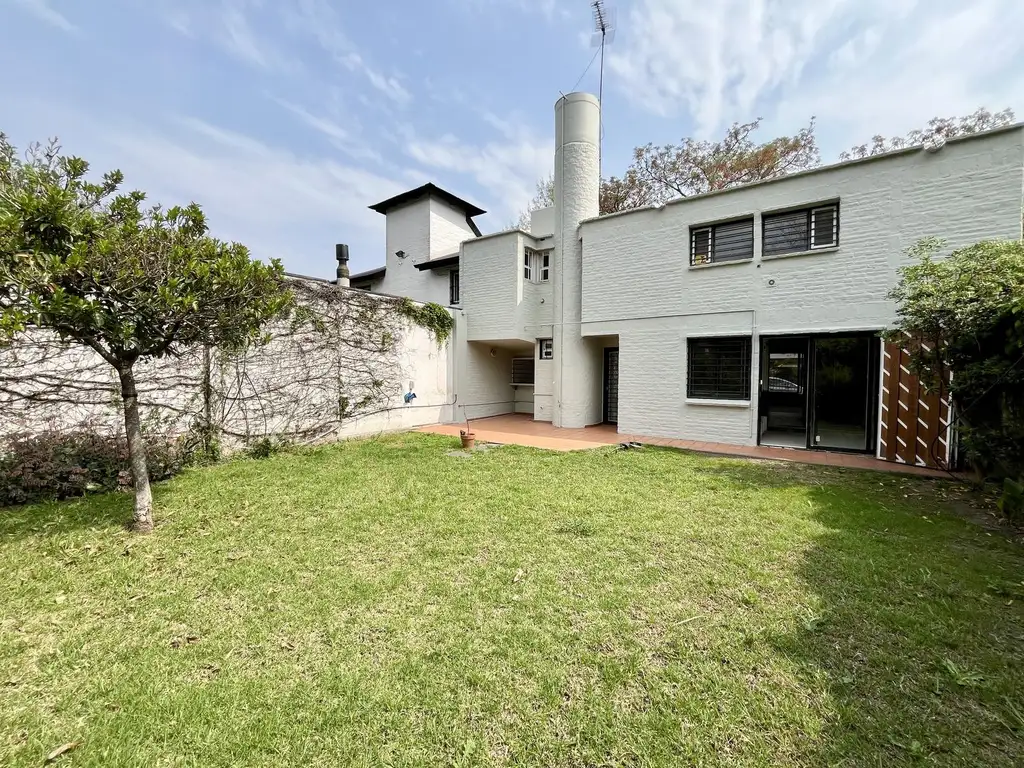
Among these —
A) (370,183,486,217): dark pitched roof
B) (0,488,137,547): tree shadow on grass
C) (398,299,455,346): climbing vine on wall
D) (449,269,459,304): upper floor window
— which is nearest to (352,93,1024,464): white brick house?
(398,299,455,346): climbing vine on wall

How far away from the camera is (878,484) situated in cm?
626

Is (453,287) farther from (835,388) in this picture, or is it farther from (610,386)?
(835,388)

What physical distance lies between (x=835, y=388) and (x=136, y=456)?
11631 millimetres

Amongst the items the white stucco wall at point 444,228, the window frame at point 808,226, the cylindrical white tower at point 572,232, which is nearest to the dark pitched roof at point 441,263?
the white stucco wall at point 444,228

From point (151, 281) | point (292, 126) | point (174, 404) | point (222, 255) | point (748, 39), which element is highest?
point (748, 39)

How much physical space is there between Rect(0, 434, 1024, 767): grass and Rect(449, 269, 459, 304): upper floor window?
1126 cm

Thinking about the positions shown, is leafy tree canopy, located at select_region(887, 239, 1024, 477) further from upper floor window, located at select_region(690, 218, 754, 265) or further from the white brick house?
upper floor window, located at select_region(690, 218, 754, 265)

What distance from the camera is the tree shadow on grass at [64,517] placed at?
4281 millimetres

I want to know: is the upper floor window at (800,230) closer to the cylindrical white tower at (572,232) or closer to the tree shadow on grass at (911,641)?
the cylindrical white tower at (572,232)

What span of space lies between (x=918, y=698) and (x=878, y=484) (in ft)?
17.5

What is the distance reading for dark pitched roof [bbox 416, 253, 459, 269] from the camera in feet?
48.9

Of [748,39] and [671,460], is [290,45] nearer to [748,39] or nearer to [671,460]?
[748,39]

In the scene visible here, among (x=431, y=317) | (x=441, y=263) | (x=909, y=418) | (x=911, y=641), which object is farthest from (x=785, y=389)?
(x=441, y=263)

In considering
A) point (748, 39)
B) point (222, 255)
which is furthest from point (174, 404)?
point (748, 39)
